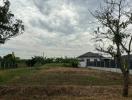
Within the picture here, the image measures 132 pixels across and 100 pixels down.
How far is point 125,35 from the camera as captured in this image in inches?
643

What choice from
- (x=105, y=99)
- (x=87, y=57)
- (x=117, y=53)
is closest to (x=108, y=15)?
(x=117, y=53)

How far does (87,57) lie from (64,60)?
18796 millimetres

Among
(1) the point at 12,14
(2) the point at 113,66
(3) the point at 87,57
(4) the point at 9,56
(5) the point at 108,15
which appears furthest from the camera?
(3) the point at 87,57

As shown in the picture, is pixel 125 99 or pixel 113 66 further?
pixel 113 66

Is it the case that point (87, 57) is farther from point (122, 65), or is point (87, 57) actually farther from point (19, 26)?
point (122, 65)

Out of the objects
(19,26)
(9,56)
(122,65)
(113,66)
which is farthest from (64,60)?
(122,65)

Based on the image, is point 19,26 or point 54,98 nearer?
point 54,98

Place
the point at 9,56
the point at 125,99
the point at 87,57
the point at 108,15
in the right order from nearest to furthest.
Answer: the point at 125,99 < the point at 108,15 < the point at 9,56 < the point at 87,57

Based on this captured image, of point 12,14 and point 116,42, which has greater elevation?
point 12,14

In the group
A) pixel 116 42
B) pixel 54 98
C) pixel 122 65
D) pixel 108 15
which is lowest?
pixel 54 98

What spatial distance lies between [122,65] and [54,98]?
3892mm

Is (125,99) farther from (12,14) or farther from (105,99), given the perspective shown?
(12,14)

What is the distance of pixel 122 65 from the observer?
1675 centimetres

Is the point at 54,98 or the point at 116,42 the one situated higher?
the point at 116,42
